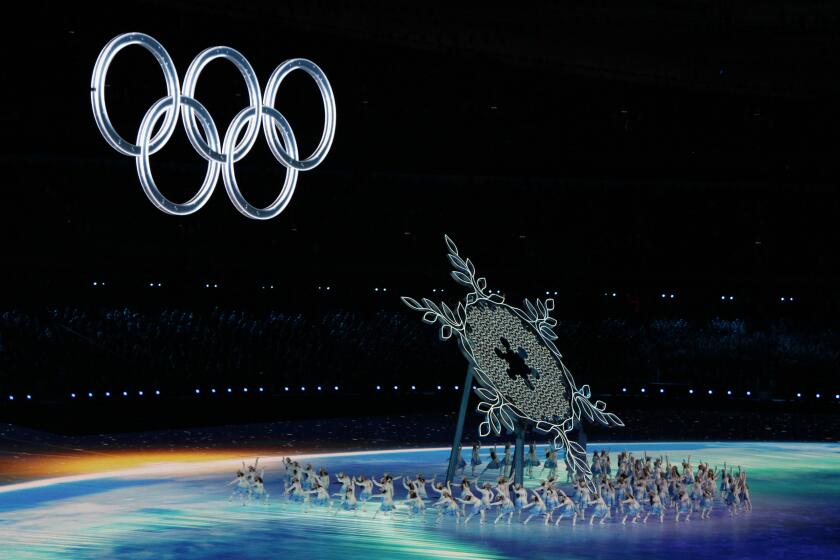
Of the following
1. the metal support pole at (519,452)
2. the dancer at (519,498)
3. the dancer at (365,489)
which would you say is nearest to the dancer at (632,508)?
the dancer at (519,498)

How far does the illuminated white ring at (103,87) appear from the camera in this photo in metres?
15.5

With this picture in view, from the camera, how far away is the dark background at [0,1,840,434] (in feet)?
91.7

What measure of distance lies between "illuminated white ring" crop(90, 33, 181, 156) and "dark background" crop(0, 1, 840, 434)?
Result: 10994 millimetres

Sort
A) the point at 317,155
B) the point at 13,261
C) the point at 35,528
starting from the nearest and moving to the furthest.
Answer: the point at 35,528, the point at 317,155, the point at 13,261

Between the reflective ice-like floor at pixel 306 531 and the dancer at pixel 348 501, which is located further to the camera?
the dancer at pixel 348 501

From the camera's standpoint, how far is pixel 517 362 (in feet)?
54.7

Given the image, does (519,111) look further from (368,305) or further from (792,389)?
(792,389)

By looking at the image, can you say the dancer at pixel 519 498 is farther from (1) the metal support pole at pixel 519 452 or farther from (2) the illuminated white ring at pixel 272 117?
(2) the illuminated white ring at pixel 272 117

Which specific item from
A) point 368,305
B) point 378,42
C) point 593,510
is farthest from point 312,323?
point 593,510

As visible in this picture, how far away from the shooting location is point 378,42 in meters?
28.6

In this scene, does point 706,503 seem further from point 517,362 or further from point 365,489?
point 365,489

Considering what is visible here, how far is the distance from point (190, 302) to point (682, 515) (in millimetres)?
17231

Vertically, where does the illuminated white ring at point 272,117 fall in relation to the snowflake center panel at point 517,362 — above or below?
above

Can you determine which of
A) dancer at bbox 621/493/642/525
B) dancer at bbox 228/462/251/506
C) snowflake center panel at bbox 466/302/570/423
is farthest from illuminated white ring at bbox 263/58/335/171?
dancer at bbox 621/493/642/525
